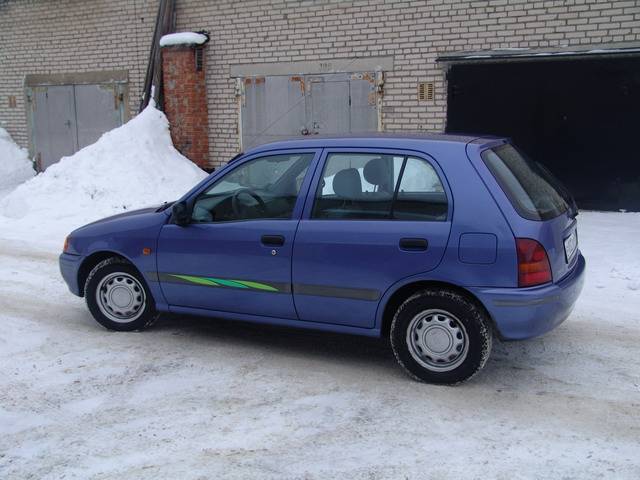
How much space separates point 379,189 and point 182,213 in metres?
1.56

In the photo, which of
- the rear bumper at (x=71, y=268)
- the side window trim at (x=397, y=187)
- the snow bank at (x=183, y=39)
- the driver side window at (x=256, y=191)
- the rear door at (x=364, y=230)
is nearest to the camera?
the rear door at (x=364, y=230)

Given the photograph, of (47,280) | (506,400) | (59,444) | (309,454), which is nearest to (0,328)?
(47,280)

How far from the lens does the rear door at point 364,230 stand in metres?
4.69

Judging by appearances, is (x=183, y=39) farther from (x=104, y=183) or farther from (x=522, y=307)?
(x=522, y=307)

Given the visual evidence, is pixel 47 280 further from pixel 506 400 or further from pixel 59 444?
pixel 506 400

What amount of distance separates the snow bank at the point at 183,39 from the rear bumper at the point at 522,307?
1032cm

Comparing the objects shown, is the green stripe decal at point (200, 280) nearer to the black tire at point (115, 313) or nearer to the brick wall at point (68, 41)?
the black tire at point (115, 313)

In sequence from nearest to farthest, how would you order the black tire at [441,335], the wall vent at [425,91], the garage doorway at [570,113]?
1. the black tire at [441,335]
2. the garage doorway at [570,113]
3. the wall vent at [425,91]

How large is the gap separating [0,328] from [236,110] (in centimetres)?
831

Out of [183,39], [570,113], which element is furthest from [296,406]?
[183,39]

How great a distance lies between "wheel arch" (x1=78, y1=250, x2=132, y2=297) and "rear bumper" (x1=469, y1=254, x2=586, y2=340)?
2915 mm

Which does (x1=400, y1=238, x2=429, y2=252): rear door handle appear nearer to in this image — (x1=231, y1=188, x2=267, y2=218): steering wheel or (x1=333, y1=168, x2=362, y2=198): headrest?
(x1=333, y1=168, x2=362, y2=198): headrest

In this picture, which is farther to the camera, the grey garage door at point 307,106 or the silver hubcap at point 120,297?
the grey garage door at point 307,106

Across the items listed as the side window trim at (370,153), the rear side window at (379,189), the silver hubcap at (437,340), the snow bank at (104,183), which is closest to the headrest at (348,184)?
the rear side window at (379,189)
